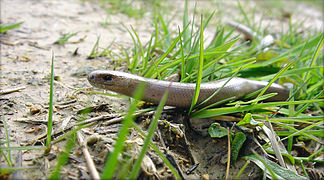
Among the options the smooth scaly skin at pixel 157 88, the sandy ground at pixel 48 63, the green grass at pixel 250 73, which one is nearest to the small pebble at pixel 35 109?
the sandy ground at pixel 48 63

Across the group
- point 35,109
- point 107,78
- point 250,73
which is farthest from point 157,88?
point 250,73

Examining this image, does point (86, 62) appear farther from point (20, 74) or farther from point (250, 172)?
point (250, 172)

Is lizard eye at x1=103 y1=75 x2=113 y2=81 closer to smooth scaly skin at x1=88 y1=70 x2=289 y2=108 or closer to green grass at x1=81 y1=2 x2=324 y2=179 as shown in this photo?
smooth scaly skin at x1=88 y1=70 x2=289 y2=108

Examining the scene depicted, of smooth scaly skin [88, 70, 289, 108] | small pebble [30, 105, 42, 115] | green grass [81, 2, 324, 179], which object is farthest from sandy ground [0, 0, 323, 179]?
green grass [81, 2, 324, 179]

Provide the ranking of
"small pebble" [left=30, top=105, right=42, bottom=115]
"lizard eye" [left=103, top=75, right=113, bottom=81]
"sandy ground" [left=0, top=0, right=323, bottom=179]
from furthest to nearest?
"lizard eye" [left=103, top=75, right=113, bottom=81] → "small pebble" [left=30, top=105, right=42, bottom=115] → "sandy ground" [left=0, top=0, right=323, bottom=179]

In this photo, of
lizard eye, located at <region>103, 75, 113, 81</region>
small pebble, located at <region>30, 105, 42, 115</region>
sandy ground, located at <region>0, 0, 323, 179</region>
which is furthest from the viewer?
lizard eye, located at <region>103, 75, 113, 81</region>

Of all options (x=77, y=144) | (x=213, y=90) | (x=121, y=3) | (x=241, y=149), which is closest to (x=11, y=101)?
(x=77, y=144)

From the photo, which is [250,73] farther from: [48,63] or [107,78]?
[48,63]

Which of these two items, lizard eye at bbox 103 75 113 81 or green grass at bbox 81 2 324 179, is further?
lizard eye at bbox 103 75 113 81

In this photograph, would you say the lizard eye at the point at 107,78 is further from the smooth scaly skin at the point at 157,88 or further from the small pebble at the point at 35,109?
the small pebble at the point at 35,109
